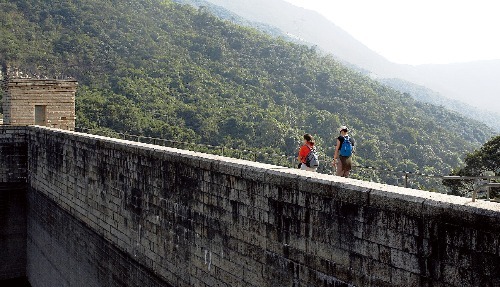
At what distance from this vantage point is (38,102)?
896 inches

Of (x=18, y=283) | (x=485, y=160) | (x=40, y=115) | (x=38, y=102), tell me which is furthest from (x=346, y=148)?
(x=485, y=160)

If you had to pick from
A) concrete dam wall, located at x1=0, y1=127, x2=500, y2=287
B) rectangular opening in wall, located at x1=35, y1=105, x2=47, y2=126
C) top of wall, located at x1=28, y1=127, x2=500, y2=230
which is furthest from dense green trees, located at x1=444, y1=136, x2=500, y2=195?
top of wall, located at x1=28, y1=127, x2=500, y2=230

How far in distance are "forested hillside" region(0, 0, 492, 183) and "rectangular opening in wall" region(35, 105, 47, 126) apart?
20.5m

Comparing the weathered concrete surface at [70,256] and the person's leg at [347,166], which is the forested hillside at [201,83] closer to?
the weathered concrete surface at [70,256]

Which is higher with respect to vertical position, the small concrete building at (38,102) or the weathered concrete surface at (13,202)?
the small concrete building at (38,102)

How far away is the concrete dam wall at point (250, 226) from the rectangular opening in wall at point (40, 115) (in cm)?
880

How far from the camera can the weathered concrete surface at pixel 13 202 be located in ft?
65.2

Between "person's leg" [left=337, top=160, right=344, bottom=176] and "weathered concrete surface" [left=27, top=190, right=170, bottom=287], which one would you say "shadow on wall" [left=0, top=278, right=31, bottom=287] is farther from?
"person's leg" [left=337, top=160, right=344, bottom=176]

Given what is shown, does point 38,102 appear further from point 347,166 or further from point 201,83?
point 201,83

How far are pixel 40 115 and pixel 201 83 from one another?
2040 inches

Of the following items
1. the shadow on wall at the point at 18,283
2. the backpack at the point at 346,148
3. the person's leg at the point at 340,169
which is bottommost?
the shadow on wall at the point at 18,283

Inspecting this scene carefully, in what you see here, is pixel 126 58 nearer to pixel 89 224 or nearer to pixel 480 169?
pixel 480 169

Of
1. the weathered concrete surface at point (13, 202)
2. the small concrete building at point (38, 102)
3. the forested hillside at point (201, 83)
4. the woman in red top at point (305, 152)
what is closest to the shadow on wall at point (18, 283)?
the weathered concrete surface at point (13, 202)

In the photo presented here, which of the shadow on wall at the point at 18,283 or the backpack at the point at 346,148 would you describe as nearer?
the backpack at the point at 346,148
